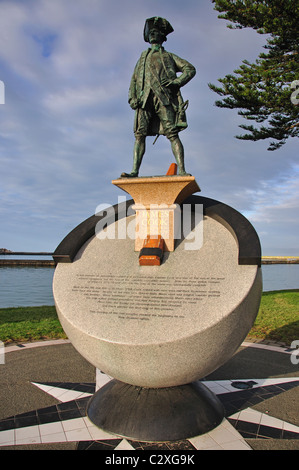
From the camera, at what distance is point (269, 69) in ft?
34.9

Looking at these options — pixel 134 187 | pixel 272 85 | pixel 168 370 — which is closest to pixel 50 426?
pixel 168 370

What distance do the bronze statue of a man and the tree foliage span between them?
566cm

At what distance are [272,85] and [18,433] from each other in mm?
10513

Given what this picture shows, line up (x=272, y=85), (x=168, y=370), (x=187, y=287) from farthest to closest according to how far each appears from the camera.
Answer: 1. (x=272, y=85)
2. (x=187, y=287)
3. (x=168, y=370)

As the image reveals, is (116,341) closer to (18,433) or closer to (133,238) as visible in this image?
(18,433)

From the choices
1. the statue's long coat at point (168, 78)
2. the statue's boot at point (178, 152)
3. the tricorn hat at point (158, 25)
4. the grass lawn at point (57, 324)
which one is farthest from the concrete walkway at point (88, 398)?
the tricorn hat at point (158, 25)

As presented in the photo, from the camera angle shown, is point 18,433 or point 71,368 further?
point 71,368

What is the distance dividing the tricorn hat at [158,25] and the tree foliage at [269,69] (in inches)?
216

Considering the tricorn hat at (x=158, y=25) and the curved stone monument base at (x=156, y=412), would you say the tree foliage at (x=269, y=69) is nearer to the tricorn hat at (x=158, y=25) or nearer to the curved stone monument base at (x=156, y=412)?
the tricorn hat at (x=158, y=25)

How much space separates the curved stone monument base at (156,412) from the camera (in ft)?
11.0

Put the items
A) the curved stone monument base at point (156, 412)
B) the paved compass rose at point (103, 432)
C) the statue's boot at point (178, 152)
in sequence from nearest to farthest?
the paved compass rose at point (103, 432) < the curved stone monument base at point (156, 412) < the statue's boot at point (178, 152)

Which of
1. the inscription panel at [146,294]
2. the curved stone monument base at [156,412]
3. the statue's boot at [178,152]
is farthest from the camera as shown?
the statue's boot at [178,152]
